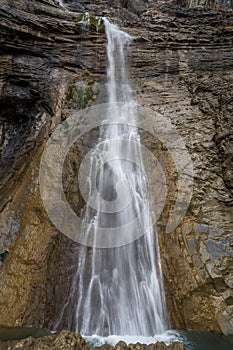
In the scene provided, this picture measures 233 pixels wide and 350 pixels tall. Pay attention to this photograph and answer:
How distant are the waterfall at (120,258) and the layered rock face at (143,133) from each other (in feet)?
1.11

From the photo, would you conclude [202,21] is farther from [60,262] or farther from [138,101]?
[60,262]

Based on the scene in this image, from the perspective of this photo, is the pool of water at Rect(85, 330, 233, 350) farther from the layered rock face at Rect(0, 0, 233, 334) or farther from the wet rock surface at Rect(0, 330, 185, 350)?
the wet rock surface at Rect(0, 330, 185, 350)

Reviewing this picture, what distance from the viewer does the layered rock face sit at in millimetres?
7359

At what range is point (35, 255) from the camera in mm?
8039

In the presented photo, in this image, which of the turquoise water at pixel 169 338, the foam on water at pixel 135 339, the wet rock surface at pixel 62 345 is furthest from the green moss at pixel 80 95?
the wet rock surface at pixel 62 345

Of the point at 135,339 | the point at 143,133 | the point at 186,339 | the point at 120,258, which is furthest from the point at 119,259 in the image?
the point at 143,133

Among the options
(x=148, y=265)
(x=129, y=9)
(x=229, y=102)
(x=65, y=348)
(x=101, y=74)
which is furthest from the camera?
(x=129, y=9)

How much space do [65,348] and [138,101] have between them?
389 inches

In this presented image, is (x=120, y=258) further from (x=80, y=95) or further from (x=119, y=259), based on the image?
(x=80, y=95)

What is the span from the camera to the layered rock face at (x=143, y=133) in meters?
7.36

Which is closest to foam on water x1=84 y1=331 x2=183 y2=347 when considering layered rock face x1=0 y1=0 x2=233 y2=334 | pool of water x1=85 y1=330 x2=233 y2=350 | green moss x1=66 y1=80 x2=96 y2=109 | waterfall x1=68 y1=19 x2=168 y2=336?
pool of water x1=85 y1=330 x2=233 y2=350

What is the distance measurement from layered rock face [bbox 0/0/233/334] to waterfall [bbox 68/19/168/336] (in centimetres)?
34

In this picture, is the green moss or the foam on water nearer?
the foam on water

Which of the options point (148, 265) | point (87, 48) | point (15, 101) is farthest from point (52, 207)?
point (87, 48)
